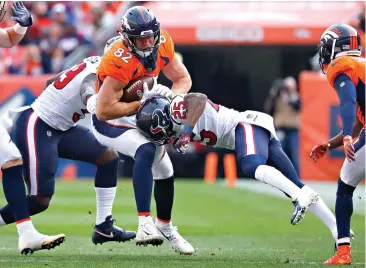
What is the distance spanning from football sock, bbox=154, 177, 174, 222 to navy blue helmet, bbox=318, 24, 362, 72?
1.47m

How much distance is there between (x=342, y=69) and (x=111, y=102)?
1.62 metres

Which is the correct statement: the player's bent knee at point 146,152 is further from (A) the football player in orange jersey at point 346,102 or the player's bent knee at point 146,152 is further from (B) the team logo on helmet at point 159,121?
(A) the football player in orange jersey at point 346,102

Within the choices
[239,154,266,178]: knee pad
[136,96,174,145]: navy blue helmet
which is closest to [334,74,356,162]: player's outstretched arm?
[239,154,266,178]: knee pad

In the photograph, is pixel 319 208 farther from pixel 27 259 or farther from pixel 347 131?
pixel 27 259

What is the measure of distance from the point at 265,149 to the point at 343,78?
828 millimetres

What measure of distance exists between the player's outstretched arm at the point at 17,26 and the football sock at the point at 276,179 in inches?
79.0

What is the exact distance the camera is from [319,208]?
22.7 feet

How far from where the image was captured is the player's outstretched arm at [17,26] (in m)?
7.04

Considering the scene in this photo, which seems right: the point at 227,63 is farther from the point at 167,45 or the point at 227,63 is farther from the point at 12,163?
the point at 12,163

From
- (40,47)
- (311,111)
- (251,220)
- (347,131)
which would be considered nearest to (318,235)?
(251,220)

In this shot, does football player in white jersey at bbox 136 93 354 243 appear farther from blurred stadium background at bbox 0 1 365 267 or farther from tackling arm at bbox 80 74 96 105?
blurred stadium background at bbox 0 1 365 267

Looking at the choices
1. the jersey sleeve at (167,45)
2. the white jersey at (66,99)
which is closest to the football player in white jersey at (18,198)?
the white jersey at (66,99)

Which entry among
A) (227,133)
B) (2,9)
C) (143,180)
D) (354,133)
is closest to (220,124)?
(227,133)

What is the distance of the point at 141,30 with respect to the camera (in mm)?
6770
